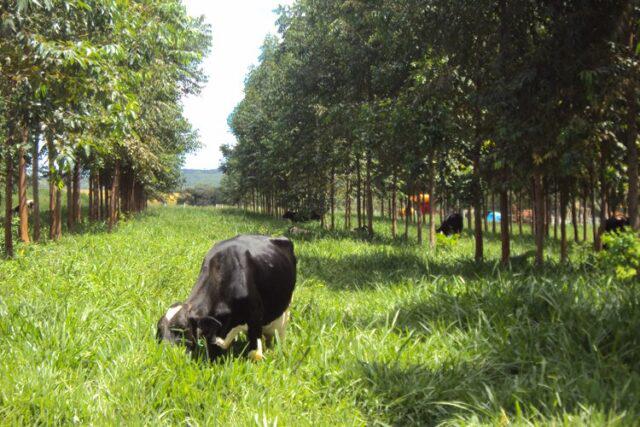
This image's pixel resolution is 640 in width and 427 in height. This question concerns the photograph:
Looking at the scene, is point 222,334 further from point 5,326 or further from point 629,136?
point 629,136

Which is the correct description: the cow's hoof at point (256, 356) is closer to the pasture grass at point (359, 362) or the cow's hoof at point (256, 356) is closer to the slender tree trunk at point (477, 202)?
the pasture grass at point (359, 362)

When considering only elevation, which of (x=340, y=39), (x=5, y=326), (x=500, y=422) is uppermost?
(x=340, y=39)

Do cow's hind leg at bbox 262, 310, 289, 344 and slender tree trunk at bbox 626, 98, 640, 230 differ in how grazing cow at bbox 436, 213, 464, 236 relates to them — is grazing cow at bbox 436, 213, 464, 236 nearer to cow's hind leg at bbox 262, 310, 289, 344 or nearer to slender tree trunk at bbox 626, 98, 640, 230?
slender tree trunk at bbox 626, 98, 640, 230

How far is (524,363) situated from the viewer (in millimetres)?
4715

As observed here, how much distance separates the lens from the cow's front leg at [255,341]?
17.1ft

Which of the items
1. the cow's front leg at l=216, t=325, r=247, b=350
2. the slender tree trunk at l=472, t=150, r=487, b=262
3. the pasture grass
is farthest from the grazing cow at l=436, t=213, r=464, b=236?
the cow's front leg at l=216, t=325, r=247, b=350

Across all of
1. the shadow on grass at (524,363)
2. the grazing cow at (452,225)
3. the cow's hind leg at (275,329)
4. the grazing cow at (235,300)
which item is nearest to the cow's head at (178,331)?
the grazing cow at (235,300)

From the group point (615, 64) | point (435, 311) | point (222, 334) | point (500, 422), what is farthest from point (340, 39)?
point (500, 422)

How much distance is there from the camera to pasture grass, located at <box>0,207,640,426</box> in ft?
13.2

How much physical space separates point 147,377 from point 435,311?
143 inches

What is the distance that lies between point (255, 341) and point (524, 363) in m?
2.62

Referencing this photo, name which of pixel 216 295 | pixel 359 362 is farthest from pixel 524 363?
pixel 216 295

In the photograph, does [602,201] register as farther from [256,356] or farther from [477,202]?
[256,356]

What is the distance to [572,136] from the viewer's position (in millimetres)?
7324
